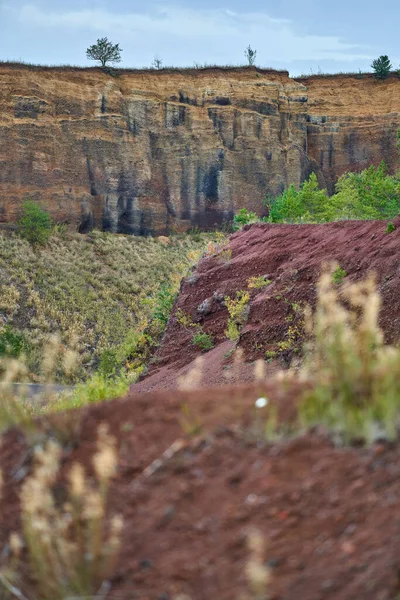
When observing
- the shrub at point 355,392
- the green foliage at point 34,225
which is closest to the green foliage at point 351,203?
the green foliage at point 34,225

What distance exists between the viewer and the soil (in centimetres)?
356

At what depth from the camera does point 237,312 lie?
665 inches

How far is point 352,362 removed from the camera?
457 cm

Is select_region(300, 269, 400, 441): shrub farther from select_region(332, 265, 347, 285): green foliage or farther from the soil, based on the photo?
select_region(332, 265, 347, 285): green foliage

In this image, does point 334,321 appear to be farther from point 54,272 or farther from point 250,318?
point 54,272

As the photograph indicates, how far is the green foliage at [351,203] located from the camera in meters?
34.7

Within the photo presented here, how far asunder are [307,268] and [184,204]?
44.8 meters

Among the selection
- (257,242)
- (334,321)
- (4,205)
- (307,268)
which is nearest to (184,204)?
(4,205)

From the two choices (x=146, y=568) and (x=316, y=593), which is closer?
(x=316, y=593)

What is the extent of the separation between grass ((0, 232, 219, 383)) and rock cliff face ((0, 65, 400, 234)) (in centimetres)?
285

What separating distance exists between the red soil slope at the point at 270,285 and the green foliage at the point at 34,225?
101 ft

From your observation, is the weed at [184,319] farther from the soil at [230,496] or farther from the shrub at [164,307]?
the soil at [230,496]

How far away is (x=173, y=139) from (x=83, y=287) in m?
16.7

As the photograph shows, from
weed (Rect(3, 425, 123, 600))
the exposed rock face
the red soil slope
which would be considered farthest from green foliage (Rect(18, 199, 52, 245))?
weed (Rect(3, 425, 123, 600))
